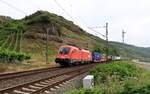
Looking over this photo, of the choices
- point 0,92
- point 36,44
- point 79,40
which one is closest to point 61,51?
point 0,92

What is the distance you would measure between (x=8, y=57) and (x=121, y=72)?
32.6 metres

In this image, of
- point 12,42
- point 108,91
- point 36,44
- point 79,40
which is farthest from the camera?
point 79,40

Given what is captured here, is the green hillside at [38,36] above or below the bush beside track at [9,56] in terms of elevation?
above

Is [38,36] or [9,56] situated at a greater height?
[38,36]

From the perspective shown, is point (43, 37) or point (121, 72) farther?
point (43, 37)

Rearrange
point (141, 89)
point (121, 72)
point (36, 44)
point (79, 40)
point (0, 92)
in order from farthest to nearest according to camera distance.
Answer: point (79, 40), point (36, 44), point (121, 72), point (0, 92), point (141, 89)

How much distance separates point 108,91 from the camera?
613 inches

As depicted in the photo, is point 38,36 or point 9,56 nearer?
point 9,56

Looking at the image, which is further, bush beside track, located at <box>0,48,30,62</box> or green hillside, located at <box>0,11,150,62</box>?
green hillside, located at <box>0,11,150,62</box>

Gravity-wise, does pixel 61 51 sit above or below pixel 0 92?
above

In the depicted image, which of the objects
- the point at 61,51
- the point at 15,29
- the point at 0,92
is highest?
the point at 15,29

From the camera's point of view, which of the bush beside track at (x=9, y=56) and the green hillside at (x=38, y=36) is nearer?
the bush beside track at (x=9, y=56)

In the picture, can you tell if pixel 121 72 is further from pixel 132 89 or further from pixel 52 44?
pixel 52 44

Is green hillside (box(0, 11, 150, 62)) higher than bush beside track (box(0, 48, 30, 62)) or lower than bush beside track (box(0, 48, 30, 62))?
higher
